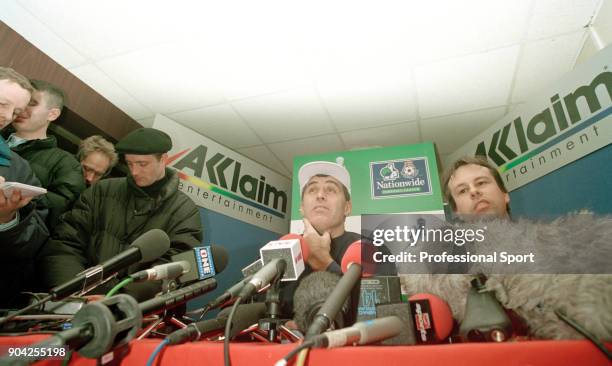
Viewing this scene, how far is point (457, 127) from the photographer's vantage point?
10.3ft

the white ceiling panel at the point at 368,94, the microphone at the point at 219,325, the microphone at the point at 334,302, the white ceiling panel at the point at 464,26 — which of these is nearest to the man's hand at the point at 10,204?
the microphone at the point at 219,325

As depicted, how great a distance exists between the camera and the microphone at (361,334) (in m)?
0.61

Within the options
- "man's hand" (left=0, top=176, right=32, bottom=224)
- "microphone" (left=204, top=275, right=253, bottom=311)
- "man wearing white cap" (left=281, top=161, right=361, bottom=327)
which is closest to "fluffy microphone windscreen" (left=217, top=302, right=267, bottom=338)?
"microphone" (left=204, top=275, right=253, bottom=311)

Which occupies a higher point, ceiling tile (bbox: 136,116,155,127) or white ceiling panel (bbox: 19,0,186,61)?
white ceiling panel (bbox: 19,0,186,61)

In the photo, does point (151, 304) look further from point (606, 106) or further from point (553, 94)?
point (553, 94)

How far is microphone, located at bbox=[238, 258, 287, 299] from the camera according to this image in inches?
30.3

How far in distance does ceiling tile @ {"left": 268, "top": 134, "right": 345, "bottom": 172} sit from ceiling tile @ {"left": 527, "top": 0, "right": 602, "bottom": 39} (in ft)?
6.05

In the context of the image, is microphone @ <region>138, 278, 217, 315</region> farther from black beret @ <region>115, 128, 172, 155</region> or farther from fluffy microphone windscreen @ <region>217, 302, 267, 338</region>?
black beret @ <region>115, 128, 172, 155</region>

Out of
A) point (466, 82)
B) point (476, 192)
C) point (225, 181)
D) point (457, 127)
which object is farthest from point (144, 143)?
point (457, 127)

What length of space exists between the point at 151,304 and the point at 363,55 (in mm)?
2174

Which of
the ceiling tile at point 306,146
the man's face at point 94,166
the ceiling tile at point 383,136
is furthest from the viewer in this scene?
the ceiling tile at point 306,146

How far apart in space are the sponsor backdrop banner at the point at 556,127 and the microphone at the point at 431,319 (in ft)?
6.06

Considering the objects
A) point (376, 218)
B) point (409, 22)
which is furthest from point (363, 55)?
point (376, 218)

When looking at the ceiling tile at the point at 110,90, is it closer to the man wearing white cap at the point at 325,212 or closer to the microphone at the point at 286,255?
the man wearing white cap at the point at 325,212
